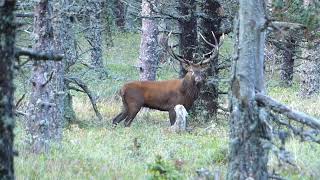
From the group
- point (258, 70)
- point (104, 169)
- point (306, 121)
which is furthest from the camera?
point (104, 169)

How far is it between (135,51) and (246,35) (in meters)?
31.5

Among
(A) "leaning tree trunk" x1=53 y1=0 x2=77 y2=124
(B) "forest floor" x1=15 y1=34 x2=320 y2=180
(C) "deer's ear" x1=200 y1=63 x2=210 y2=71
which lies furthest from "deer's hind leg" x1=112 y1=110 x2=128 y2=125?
(C) "deer's ear" x1=200 y1=63 x2=210 y2=71

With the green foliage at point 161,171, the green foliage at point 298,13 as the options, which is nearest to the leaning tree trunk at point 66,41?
the green foliage at point 298,13

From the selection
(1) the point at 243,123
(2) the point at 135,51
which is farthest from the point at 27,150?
(2) the point at 135,51

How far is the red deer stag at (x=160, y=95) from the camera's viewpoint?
15.3 meters

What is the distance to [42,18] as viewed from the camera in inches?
352

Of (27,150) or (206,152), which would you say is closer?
(27,150)

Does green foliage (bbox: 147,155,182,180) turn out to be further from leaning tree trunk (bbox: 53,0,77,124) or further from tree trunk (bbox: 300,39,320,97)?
tree trunk (bbox: 300,39,320,97)

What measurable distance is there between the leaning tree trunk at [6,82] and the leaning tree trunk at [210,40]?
10947 millimetres

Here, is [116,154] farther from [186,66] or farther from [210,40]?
[210,40]

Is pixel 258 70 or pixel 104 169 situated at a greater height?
pixel 258 70

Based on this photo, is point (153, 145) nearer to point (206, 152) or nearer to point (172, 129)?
point (206, 152)

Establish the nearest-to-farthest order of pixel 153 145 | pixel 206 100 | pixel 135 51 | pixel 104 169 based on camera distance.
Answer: pixel 104 169 → pixel 153 145 → pixel 206 100 → pixel 135 51

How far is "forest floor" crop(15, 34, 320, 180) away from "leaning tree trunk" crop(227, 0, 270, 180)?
0.42 metres
